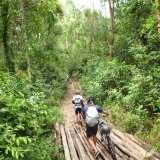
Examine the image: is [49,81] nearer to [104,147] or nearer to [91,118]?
[104,147]

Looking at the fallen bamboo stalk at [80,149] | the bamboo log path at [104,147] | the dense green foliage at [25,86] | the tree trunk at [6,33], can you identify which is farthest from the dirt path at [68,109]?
the tree trunk at [6,33]

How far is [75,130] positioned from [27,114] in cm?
499

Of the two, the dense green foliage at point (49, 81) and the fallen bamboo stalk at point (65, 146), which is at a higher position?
the dense green foliage at point (49, 81)

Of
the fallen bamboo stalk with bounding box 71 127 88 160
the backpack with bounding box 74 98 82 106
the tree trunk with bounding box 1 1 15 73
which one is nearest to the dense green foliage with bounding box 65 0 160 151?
the backpack with bounding box 74 98 82 106

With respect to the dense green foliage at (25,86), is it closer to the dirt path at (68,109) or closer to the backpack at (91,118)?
the dirt path at (68,109)

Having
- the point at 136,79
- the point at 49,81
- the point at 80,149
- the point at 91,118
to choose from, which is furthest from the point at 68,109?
the point at 91,118

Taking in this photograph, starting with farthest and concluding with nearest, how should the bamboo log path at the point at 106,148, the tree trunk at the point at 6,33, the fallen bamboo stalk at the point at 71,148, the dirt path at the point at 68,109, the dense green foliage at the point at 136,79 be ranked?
1. the dirt path at the point at 68,109
2. the tree trunk at the point at 6,33
3. the dense green foliage at the point at 136,79
4. the fallen bamboo stalk at the point at 71,148
5. the bamboo log path at the point at 106,148

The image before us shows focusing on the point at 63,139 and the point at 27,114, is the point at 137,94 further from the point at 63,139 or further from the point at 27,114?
the point at 27,114

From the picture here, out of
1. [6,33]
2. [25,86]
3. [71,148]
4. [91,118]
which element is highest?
[6,33]

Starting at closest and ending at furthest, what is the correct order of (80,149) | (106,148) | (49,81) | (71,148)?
(106,148) < (80,149) < (71,148) < (49,81)

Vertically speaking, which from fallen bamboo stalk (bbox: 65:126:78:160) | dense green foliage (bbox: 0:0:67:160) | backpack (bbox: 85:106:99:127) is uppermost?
dense green foliage (bbox: 0:0:67:160)

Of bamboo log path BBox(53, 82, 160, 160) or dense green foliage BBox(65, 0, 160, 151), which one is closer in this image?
bamboo log path BBox(53, 82, 160, 160)

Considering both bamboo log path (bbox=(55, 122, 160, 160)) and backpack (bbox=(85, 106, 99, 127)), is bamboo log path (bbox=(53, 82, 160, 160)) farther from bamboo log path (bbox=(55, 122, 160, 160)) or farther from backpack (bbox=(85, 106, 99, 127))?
backpack (bbox=(85, 106, 99, 127))

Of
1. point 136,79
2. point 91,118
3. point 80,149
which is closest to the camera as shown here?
point 91,118
